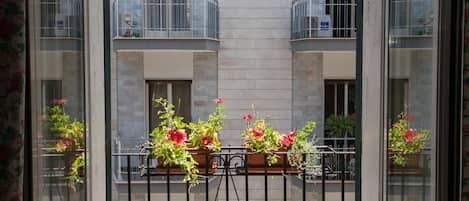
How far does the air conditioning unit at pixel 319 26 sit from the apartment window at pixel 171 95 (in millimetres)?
1303

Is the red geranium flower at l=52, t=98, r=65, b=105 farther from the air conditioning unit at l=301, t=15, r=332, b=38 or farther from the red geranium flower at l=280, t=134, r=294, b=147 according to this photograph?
the air conditioning unit at l=301, t=15, r=332, b=38

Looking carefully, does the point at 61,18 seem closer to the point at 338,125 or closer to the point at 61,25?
the point at 61,25

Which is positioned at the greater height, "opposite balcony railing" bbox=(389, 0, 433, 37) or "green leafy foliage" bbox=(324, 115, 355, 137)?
"opposite balcony railing" bbox=(389, 0, 433, 37)

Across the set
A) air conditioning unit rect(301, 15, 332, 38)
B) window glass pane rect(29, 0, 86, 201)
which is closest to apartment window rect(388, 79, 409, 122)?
window glass pane rect(29, 0, 86, 201)

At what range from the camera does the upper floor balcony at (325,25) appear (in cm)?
530

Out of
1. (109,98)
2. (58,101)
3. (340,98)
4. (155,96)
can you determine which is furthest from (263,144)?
(340,98)

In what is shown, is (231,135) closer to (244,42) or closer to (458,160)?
(244,42)

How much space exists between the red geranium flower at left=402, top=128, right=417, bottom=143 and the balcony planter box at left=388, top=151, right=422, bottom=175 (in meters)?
0.04

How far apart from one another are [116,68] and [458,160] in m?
4.72

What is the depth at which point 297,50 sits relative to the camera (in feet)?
18.4

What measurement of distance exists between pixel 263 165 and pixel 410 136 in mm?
1320

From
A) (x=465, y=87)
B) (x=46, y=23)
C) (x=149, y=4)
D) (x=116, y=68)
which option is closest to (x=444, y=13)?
(x=465, y=87)

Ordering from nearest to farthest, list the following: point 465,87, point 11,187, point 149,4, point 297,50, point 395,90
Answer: point 11,187
point 465,87
point 395,90
point 149,4
point 297,50

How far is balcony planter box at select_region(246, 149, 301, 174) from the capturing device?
2.73 m
